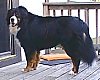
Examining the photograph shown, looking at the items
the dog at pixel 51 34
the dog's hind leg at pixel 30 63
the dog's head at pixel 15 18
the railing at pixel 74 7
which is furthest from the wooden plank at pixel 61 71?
the railing at pixel 74 7

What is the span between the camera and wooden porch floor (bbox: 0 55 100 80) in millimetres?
4176

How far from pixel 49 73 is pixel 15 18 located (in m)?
0.95

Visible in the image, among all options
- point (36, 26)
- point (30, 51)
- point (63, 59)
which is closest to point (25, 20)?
point (36, 26)

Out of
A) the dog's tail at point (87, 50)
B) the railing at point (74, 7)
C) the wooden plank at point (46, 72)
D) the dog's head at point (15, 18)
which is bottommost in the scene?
the wooden plank at point (46, 72)

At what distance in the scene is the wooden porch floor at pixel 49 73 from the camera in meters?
4.18

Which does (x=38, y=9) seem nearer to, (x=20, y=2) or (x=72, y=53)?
(x=20, y=2)

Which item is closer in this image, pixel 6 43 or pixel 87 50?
pixel 87 50

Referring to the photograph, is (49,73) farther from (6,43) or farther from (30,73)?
(6,43)

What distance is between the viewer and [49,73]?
4461 mm

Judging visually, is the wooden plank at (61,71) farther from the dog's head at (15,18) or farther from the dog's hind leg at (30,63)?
the dog's head at (15,18)

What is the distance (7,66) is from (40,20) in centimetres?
102

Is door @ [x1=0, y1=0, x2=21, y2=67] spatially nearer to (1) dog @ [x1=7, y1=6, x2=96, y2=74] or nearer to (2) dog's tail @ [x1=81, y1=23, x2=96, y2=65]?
(1) dog @ [x1=7, y1=6, x2=96, y2=74]

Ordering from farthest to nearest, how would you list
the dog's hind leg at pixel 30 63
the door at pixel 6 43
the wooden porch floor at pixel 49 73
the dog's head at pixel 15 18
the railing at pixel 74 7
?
the railing at pixel 74 7 < the door at pixel 6 43 < the dog's hind leg at pixel 30 63 < the dog's head at pixel 15 18 < the wooden porch floor at pixel 49 73

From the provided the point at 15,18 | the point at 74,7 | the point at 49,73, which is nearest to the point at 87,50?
the point at 49,73
